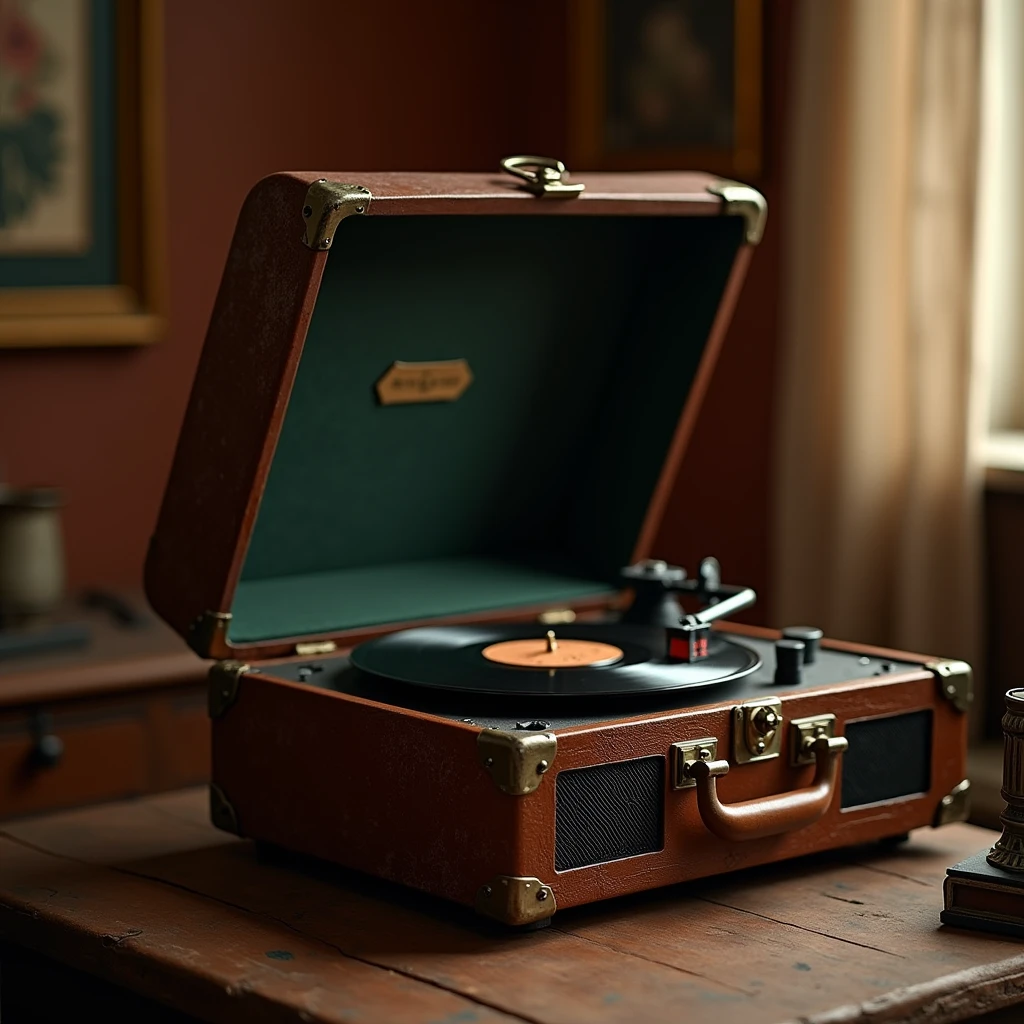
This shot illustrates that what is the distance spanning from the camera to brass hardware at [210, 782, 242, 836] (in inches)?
66.6

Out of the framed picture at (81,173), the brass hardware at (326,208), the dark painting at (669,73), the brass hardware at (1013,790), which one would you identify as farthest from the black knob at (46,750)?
the dark painting at (669,73)

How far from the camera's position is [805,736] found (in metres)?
1.61

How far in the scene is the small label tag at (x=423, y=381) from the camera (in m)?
1.94

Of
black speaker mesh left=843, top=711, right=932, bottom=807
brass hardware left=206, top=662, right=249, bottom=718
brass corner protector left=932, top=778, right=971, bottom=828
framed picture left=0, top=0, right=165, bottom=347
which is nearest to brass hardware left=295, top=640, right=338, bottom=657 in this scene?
brass hardware left=206, top=662, right=249, bottom=718

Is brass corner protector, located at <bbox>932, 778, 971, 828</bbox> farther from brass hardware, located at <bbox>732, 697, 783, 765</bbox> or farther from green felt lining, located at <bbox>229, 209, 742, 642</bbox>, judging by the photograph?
green felt lining, located at <bbox>229, 209, 742, 642</bbox>

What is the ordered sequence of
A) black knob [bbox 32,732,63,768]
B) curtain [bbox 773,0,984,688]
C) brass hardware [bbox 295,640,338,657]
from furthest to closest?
curtain [bbox 773,0,984,688]
black knob [bbox 32,732,63,768]
brass hardware [bbox 295,640,338,657]

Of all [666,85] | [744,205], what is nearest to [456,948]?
[744,205]

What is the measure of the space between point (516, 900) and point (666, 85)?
2.10m

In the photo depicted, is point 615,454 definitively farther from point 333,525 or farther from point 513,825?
point 513,825

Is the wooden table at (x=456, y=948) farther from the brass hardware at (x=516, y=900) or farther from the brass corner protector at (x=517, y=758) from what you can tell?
the brass corner protector at (x=517, y=758)

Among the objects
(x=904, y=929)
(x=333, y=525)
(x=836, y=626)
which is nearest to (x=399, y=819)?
(x=904, y=929)

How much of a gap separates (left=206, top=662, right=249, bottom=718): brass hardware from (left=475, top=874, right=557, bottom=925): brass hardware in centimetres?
37

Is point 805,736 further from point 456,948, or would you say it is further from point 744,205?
point 744,205

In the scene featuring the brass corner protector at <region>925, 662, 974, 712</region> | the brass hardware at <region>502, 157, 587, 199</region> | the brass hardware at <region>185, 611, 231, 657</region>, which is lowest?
the brass corner protector at <region>925, 662, 974, 712</region>
